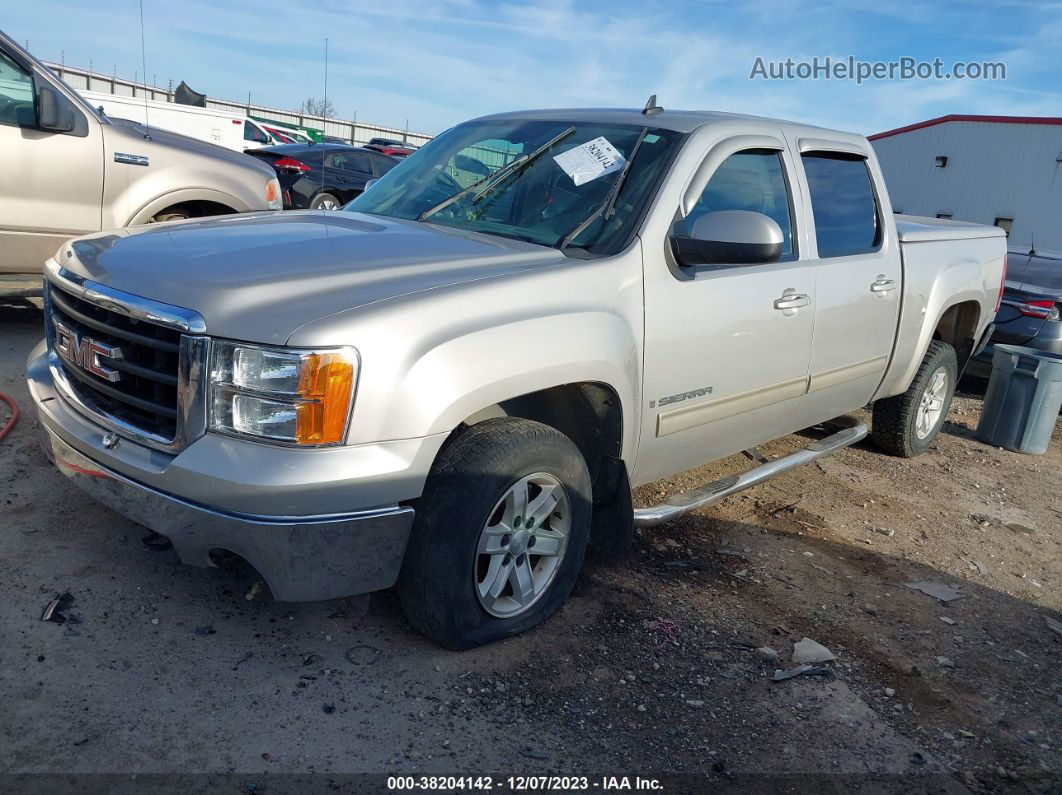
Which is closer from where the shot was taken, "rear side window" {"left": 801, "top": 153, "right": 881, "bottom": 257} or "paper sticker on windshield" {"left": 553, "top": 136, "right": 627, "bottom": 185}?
"paper sticker on windshield" {"left": 553, "top": 136, "right": 627, "bottom": 185}

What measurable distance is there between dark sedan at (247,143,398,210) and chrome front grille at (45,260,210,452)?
1033cm

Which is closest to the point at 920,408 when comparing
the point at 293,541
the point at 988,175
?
the point at 293,541

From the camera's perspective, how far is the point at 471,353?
2711mm

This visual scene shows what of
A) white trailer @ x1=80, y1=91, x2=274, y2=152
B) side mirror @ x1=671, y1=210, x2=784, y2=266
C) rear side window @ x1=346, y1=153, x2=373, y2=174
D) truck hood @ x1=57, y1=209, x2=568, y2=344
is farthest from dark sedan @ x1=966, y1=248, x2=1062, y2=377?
rear side window @ x1=346, y1=153, x2=373, y2=174

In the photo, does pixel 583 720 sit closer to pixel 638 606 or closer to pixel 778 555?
pixel 638 606

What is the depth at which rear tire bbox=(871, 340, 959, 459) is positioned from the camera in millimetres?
5617

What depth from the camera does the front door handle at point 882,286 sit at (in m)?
4.58

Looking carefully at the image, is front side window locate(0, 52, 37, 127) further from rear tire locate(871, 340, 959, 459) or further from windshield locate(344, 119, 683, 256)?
rear tire locate(871, 340, 959, 459)

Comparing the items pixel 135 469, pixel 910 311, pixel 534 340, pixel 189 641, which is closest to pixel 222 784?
pixel 189 641

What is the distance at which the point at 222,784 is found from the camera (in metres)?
2.35

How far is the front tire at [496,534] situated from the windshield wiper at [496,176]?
1.27 m

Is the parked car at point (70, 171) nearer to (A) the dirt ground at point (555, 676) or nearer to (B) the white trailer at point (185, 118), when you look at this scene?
(A) the dirt ground at point (555, 676)

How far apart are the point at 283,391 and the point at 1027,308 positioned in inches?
281

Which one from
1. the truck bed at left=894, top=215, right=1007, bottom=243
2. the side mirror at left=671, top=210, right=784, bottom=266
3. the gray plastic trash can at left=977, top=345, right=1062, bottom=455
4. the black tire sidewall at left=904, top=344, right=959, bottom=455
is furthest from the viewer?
the gray plastic trash can at left=977, top=345, right=1062, bottom=455
